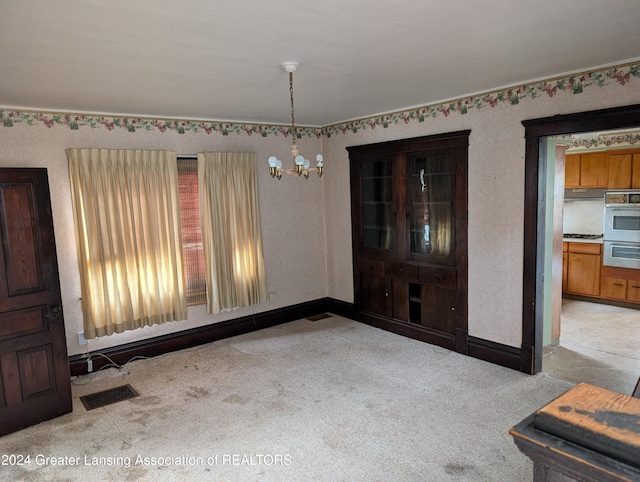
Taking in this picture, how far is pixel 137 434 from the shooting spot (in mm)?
3180

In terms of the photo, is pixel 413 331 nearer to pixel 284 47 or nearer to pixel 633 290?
pixel 633 290

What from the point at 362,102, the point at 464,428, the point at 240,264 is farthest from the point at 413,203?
the point at 464,428

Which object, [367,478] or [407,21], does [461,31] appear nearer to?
[407,21]

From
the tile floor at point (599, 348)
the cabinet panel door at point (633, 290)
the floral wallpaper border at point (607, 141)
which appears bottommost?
the tile floor at point (599, 348)

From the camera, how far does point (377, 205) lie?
5332 mm

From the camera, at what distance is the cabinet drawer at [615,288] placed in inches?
236

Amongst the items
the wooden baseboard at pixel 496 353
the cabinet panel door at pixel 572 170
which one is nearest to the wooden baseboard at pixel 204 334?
the wooden baseboard at pixel 496 353

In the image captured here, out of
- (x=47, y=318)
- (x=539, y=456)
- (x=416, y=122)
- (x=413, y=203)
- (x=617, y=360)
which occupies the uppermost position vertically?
(x=416, y=122)

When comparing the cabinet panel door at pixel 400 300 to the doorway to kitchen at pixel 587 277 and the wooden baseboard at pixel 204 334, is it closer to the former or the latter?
the wooden baseboard at pixel 204 334

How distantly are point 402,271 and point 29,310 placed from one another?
12.1ft

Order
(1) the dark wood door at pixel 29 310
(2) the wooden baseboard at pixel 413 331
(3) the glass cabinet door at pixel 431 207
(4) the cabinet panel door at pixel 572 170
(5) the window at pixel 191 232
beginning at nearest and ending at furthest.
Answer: (1) the dark wood door at pixel 29 310 < (3) the glass cabinet door at pixel 431 207 < (2) the wooden baseboard at pixel 413 331 < (5) the window at pixel 191 232 < (4) the cabinet panel door at pixel 572 170

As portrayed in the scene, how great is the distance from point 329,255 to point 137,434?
3.52m

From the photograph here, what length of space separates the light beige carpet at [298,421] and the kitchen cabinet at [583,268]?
321 centimetres

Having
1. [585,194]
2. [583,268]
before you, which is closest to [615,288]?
[583,268]
